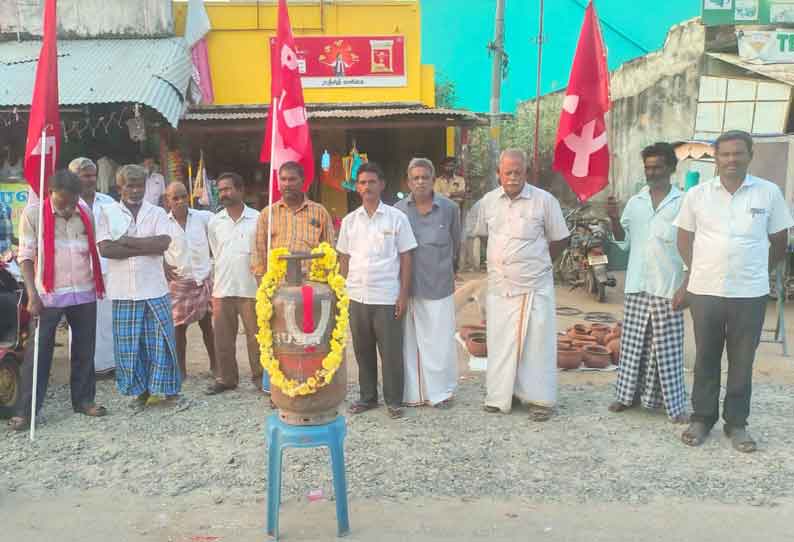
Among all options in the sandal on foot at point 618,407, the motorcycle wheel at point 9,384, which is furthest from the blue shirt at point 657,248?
the motorcycle wheel at point 9,384

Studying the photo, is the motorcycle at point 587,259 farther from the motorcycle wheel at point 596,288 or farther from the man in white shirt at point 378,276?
the man in white shirt at point 378,276

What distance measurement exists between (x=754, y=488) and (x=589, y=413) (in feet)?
4.47

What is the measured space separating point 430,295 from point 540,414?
3.66ft

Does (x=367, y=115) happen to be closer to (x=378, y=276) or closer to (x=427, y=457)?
(x=378, y=276)

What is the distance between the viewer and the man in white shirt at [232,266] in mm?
5367

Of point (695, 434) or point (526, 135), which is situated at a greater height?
point (526, 135)

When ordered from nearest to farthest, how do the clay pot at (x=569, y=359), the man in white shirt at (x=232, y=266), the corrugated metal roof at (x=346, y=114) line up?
the man in white shirt at (x=232, y=266), the clay pot at (x=569, y=359), the corrugated metal roof at (x=346, y=114)

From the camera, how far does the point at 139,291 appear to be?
4957 millimetres

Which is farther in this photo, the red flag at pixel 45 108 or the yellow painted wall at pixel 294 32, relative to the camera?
the yellow painted wall at pixel 294 32

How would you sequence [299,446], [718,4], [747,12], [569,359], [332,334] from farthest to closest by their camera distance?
[718,4] → [747,12] → [569,359] → [332,334] → [299,446]

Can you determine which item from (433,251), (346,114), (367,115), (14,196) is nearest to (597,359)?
(433,251)

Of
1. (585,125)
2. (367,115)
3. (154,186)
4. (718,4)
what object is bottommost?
(154,186)

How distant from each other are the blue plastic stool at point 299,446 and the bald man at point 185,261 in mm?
2715

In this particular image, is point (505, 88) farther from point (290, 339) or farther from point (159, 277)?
point (290, 339)
